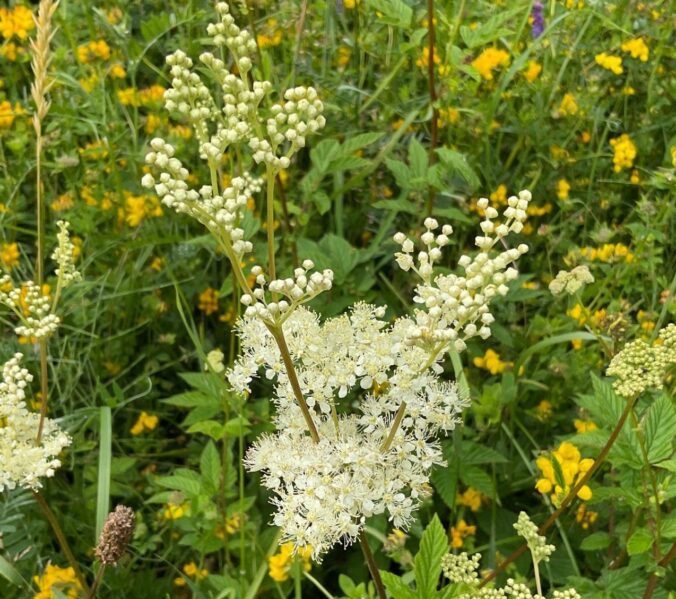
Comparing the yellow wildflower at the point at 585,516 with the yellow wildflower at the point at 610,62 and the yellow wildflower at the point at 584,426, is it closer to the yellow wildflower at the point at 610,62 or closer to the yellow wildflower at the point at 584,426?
the yellow wildflower at the point at 584,426

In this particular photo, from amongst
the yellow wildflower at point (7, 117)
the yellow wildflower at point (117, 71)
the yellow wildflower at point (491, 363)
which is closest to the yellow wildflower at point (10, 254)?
the yellow wildflower at point (7, 117)

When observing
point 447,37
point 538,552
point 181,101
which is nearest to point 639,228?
point 447,37

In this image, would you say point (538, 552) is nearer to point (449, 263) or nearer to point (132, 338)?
point (449, 263)

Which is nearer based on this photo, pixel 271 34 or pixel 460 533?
pixel 460 533

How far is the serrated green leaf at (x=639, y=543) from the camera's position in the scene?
1523mm

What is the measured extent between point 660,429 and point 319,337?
73cm

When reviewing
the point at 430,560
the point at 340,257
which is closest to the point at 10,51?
the point at 340,257

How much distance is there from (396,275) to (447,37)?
81 centimetres

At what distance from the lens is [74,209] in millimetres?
2822

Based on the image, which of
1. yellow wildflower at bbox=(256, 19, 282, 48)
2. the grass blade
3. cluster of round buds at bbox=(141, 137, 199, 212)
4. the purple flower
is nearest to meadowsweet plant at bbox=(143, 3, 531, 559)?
cluster of round buds at bbox=(141, 137, 199, 212)

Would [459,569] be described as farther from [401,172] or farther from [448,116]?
[448,116]

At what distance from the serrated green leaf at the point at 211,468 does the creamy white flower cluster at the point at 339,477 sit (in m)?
0.65

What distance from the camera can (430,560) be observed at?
137 cm

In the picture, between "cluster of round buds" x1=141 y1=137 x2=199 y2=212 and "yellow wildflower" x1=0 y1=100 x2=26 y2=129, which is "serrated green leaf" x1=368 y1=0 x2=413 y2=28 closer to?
"cluster of round buds" x1=141 y1=137 x2=199 y2=212
